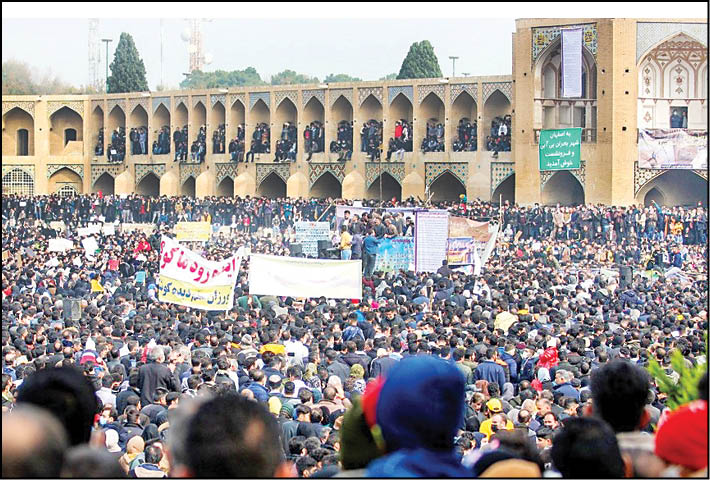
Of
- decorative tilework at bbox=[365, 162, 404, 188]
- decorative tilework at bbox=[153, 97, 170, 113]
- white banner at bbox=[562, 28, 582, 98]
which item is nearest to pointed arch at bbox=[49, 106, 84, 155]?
decorative tilework at bbox=[153, 97, 170, 113]

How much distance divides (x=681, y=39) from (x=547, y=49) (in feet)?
11.9

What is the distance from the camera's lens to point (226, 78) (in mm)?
79000

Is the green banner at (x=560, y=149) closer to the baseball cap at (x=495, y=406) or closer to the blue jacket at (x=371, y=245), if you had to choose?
the blue jacket at (x=371, y=245)

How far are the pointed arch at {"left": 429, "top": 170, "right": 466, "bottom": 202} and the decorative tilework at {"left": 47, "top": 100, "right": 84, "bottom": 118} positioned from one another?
48.3 ft

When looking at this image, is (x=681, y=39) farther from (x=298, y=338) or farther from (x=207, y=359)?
(x=207, y=359)

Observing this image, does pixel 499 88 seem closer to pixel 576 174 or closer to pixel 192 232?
pixel 576 174

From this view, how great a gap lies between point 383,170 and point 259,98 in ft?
19.3

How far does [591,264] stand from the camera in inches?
918

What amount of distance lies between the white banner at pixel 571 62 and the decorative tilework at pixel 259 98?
11443 mm

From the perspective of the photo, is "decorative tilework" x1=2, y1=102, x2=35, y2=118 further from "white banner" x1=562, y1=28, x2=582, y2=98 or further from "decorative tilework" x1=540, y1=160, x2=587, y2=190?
"white banner" x1=562, y1=28, x2=582, y2=98

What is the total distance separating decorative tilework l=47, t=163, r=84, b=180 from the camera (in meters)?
41.1

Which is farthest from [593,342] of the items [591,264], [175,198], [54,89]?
[54,89]

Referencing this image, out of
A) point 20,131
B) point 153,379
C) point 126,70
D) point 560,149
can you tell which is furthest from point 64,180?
point 153,379

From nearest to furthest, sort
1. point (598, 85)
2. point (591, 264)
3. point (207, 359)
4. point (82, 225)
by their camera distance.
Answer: point (207, 359) → point (591, 264) → point (598, 85) → point (82, 225)
